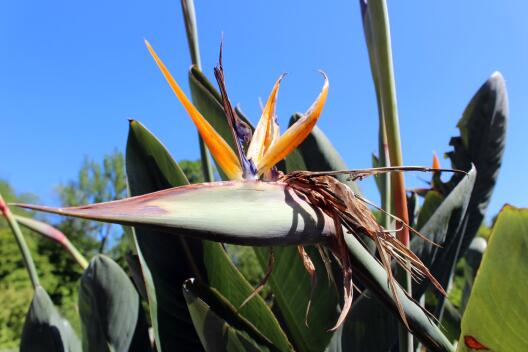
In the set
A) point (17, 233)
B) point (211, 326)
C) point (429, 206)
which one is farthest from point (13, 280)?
point (211, 326)

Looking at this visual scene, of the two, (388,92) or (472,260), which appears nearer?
(388,92)

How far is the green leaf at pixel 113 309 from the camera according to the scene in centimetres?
72

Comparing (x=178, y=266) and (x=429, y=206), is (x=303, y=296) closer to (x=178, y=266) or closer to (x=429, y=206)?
(x=178, y=266)

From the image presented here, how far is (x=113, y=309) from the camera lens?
720 mm

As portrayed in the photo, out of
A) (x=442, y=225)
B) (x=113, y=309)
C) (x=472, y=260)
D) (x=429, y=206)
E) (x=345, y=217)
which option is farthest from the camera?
(x=472, y=260)

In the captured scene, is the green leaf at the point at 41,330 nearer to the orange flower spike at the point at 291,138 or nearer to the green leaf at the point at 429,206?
the orange flower spike at the point at 291,138

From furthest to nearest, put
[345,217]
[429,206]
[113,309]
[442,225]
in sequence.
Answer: [429,206] → [113,309] → [442,225] → [345,217]

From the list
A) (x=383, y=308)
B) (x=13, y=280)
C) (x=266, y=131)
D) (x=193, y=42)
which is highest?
(x=193, y=42)

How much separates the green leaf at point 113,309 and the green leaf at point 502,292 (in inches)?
18.9

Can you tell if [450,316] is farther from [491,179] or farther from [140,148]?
[140,148]

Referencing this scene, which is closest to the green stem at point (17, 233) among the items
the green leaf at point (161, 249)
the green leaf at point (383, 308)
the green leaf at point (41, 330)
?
the green leaf at point (41, 330)

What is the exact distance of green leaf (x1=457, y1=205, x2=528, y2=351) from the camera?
0.36 metres

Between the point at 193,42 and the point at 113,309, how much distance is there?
1.29 feet

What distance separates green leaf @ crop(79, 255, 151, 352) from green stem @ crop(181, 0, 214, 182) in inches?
7.5
